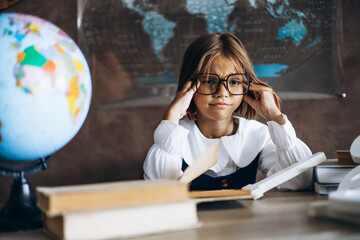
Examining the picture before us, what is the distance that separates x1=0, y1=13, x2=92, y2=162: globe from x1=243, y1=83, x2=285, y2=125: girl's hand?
0.76 meters

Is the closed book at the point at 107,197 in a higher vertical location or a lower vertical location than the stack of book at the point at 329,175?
higher

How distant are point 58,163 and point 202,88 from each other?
117 centimetres

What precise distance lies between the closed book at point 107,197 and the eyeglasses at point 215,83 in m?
Result: 0.72

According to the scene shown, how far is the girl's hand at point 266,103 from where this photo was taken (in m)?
1.44

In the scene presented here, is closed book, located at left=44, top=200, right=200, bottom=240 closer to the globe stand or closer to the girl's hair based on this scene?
the globe stand

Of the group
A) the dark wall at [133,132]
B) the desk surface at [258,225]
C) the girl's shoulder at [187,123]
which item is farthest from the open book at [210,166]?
the dark wall at [133,132]

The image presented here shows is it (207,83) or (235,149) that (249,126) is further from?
(207,83)

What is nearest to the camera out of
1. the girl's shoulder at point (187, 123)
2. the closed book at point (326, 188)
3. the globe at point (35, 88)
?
the globe at point (35, 88)

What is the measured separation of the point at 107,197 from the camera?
64 cm

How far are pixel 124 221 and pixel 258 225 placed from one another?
232mm

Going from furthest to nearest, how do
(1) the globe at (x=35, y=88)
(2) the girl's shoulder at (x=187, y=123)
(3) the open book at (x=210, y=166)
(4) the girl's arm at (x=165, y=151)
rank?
(2) the girl's shoulder at (x=187, y=123), (4) the girl's arm at (x=165, y=151), (3) the open book at (x=210, y=166), (1) the globe at (x=35, y=88)

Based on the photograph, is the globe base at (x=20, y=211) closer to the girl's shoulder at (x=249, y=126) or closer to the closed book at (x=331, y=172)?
the closed book at (x=331, y=172)

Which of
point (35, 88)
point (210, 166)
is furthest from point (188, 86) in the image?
point (35, 88)

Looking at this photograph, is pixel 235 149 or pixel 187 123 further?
pixel 187 123
